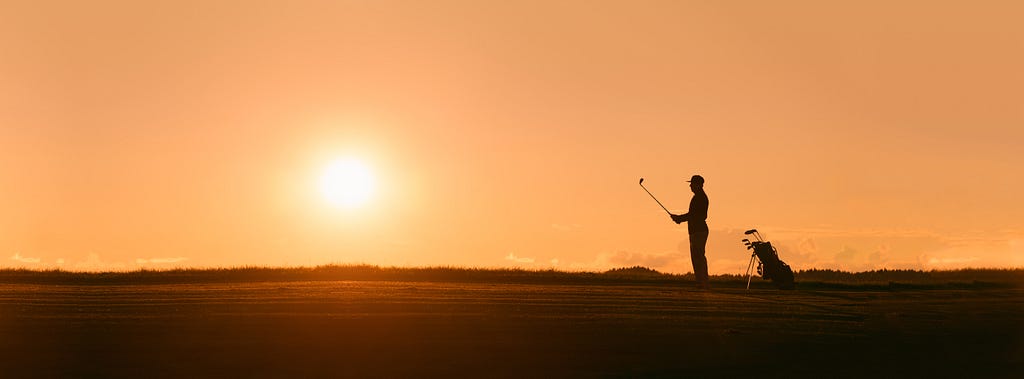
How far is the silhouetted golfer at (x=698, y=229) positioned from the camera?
77.9 ft

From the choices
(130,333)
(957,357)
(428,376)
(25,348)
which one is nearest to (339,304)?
(130,333)

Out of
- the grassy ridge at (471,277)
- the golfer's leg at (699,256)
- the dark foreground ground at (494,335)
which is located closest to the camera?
the dark foreground ground at (494,335)

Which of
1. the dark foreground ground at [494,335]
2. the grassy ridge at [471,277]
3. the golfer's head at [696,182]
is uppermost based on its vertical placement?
the golfer's head at [696,182]

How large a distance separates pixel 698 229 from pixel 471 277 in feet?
21.3

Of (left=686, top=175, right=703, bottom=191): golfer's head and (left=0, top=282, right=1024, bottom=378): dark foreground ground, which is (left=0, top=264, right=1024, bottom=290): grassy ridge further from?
(left=0, top=282, right=1024, bottom=378): dark foreground ground

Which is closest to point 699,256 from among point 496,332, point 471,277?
point 471,277

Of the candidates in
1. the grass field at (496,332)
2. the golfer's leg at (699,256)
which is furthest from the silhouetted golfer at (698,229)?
the grass field at (496,332)

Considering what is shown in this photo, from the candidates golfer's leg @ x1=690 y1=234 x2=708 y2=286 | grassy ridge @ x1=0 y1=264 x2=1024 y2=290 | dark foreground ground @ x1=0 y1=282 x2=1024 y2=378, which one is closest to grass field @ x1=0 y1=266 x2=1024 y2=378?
dark foreground ground @ x1=0 y1=282 x2=1024 y2=378

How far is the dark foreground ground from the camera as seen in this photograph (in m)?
11.1

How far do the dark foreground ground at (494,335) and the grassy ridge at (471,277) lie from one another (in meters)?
6.26

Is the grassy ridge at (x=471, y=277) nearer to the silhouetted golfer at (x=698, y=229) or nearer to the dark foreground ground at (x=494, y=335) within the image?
the silhouetted golfer at (x=698, y=229)

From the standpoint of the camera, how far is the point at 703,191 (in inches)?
952

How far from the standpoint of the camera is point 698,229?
23859mm

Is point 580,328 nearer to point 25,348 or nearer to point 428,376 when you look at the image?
point 428,376
